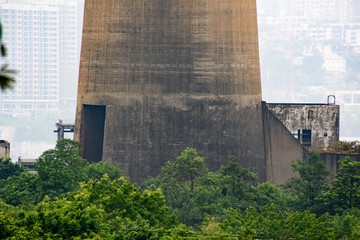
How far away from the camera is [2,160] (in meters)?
50.1

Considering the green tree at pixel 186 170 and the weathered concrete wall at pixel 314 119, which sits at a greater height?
the weathered concrete wall at pixel 314 119

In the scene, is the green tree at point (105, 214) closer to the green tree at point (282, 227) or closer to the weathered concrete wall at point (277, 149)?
the green tree at point (282, 227)

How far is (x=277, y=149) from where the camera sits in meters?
49.1

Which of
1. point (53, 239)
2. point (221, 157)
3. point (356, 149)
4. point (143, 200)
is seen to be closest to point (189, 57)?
point (221, 157)

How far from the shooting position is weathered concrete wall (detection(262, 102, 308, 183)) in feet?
160

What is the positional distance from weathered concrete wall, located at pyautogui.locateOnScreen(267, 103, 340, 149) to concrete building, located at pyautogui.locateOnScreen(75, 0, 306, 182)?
254 centimetres

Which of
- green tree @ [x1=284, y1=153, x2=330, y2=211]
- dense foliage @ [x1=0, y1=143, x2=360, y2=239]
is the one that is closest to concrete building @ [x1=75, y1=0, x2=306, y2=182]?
dense foliage @ [x1=0, y1=143, x2=360, y2=239]

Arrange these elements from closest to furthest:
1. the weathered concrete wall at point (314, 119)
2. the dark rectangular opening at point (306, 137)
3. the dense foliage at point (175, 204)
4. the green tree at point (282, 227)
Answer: the dense foliage at point (175, 204), the green tree at point (282, 227), the weathered concrete wall at point (314, 119), the dark rectangular opening at point (306, 137)

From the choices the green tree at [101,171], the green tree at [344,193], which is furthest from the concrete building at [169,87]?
the green tree at [344,193]

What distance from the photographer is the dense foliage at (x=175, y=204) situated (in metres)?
26.0

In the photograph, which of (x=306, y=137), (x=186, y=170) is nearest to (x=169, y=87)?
(x=186, y=170)

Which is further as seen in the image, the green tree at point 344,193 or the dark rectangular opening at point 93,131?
the dark rectangular opening at point 93,131

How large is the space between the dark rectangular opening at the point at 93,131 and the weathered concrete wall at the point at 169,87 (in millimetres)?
1273

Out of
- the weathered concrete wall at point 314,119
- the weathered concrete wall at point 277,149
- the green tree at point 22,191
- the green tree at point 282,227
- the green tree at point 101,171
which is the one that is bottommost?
the green tree at point 282,227
